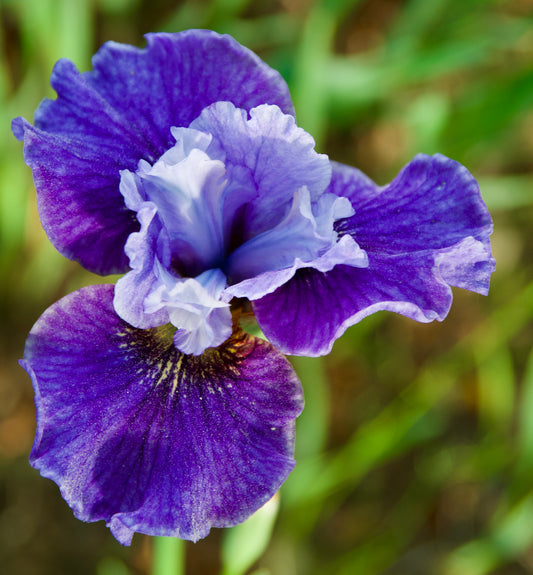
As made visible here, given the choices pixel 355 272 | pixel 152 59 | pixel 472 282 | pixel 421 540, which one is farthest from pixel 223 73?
pixel 421 540

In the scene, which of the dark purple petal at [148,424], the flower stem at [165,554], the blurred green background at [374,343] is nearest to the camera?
the dark purple petal at [148,424]

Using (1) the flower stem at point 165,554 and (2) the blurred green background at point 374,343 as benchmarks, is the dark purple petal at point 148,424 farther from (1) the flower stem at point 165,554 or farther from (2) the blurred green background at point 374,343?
(2) the blurred green background at point 374,343

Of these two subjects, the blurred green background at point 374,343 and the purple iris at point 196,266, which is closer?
the purple iris at point 196,266

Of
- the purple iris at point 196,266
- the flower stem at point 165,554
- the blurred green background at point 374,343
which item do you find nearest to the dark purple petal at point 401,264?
the purple iris at point 196,266

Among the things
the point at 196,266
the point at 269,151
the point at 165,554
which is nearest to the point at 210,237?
the point at 196,266

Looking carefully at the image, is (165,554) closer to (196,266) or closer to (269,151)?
(196,266)

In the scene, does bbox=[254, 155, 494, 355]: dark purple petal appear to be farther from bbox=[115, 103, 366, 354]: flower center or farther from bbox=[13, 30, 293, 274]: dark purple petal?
bbox=[13, 30, 293, 274]: dark purple petal
